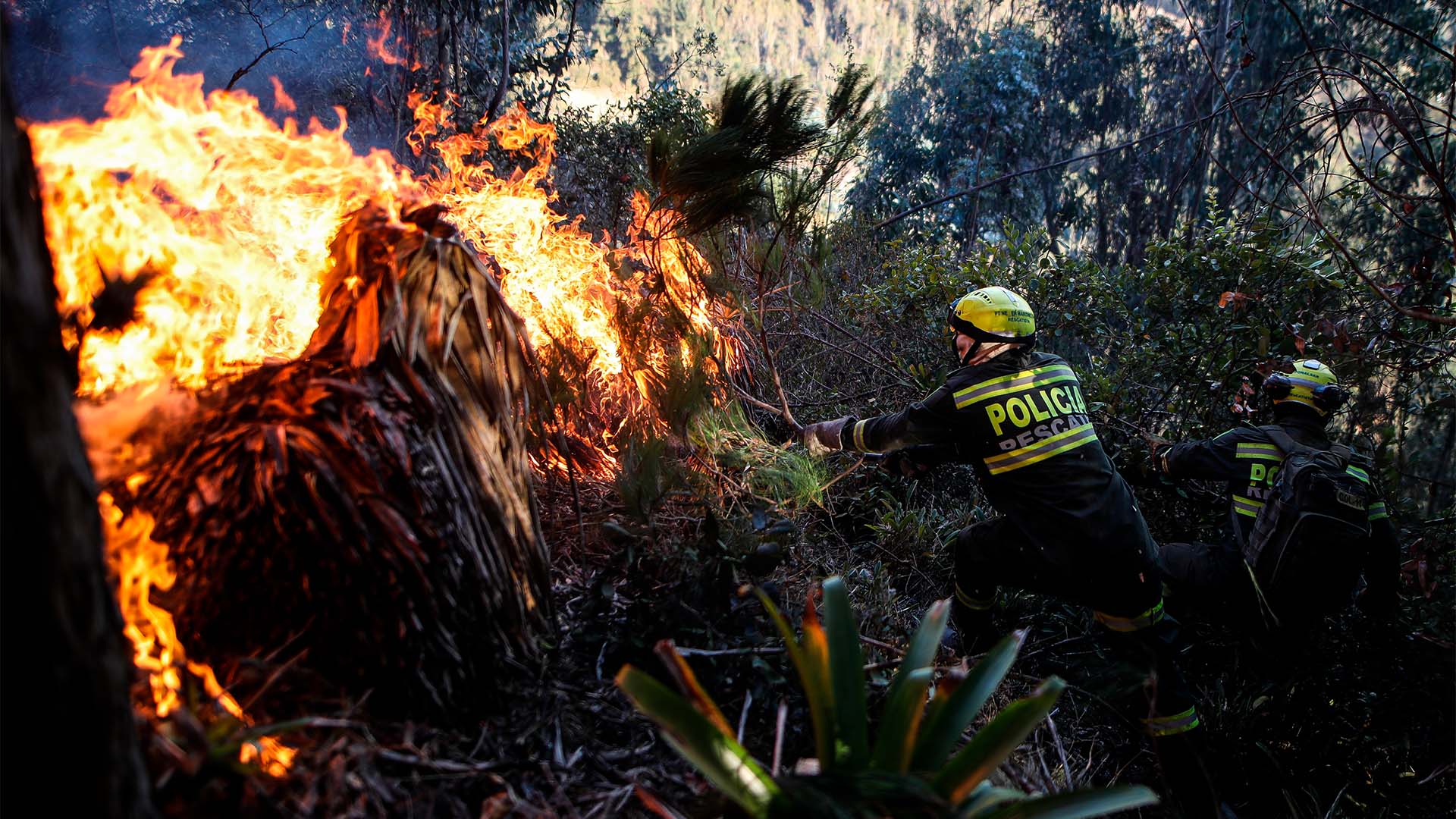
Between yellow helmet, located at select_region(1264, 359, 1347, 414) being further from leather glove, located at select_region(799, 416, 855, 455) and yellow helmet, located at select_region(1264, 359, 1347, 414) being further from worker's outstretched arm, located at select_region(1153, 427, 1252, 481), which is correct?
leather glove, located at select_region(799, 416, 855, 455)

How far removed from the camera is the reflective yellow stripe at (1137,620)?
381 centimetres

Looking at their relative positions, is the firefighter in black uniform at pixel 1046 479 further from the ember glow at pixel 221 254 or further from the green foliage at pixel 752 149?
the ember glow at pixel 221 254

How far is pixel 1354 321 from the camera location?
488 cm

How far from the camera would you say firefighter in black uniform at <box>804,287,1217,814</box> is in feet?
12.3

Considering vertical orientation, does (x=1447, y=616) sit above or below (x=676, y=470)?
below

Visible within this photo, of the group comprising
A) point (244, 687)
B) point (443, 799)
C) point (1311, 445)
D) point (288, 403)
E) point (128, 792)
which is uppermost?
point (288, 403)

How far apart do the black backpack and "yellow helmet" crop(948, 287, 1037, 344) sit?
1.49m

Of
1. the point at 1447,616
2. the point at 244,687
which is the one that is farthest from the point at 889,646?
the point at 1447,616

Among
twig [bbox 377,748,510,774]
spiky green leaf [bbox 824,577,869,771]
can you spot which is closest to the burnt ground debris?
twig [bbox 377,748,510,774]

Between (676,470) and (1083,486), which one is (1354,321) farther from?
(676,470)

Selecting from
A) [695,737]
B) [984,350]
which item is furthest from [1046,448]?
[695,737]

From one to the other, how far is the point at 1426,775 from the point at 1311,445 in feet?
5.17

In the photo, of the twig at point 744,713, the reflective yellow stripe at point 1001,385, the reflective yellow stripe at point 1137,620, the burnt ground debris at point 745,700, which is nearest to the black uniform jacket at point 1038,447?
the reflective yellow stripe at point 1001,385

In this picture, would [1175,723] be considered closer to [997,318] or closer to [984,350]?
[984,350]
